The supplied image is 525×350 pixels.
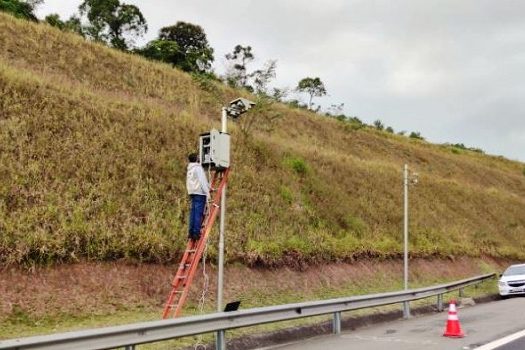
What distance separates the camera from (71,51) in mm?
26438

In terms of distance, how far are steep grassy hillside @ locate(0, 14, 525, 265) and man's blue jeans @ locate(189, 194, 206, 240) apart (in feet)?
11.5

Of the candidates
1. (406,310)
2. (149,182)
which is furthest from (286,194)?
(406,310)

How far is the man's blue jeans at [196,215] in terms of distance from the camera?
33.6 ft

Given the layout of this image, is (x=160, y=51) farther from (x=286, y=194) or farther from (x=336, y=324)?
(x=336, y=324)

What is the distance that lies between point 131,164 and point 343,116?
→ 35.3 meters

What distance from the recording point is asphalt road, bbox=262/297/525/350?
32.2 ft

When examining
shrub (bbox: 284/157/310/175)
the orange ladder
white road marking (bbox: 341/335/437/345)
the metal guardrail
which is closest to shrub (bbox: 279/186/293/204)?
shrub (bbox: 284/157/310/175)

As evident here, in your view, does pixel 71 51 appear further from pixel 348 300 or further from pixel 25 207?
pixel 348 300

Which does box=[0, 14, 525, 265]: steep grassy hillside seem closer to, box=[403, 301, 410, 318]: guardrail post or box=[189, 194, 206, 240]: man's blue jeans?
box=[189, 194, 206, 240]: man's blue jeans

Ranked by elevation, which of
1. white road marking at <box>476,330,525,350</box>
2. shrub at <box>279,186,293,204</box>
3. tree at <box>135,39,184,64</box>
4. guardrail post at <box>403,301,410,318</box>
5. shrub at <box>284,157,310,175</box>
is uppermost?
tree at <box>135,39,184,64</box>

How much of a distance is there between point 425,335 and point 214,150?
560 centimetres

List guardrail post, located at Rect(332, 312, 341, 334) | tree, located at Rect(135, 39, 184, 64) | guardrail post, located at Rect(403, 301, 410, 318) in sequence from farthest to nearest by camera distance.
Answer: tree, located at Rect(135, 39, 184, 64) → guardrail post, located at Rect(403, 301, 410, 318) → guardrail post, located at Rect(332, 312, 341, 334)

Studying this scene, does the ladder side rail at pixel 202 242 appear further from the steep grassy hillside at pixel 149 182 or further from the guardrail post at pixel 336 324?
the steep grassy hillside at pixel 149 182

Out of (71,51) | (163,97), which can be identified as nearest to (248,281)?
(163,97)
